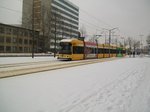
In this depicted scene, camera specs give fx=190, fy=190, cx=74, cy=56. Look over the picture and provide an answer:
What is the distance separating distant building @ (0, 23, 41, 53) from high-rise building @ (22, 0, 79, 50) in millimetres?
4551

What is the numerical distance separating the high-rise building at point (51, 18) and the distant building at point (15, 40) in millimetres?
4551

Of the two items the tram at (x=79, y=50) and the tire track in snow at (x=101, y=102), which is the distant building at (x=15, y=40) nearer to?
the tram at (x=79, y=50)

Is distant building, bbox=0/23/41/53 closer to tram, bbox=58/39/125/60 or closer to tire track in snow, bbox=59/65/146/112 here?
tram, bbox=58/39/125/60

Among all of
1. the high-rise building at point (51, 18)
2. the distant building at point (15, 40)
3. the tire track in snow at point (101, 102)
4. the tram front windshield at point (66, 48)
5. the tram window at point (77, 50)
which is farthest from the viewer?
the distant building at point (15, 40)

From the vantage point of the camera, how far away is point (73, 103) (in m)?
5.88

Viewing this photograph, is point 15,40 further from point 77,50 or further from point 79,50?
point 77,50

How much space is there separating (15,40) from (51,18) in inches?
1208

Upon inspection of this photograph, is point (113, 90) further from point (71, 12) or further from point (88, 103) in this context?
point (71, 12)

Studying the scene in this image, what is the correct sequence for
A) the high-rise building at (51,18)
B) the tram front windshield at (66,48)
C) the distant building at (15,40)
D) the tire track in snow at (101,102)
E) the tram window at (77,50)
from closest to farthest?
1. the tire track in snow at (101,102)
2. the tram front windshield at (66,48)
3. the tram window at (77,50)
4. the high-rise building at (51,18)
5. the distant building at (15,40)

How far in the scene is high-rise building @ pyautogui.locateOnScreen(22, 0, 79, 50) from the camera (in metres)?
43.6

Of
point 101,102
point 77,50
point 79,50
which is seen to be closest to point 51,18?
point 79,50

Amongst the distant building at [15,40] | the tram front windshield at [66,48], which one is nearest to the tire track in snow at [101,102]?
the tram front windshield at [66,48]

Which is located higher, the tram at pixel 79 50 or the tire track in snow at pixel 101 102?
the tram at pixel 79 50

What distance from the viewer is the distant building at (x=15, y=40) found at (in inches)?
2455
